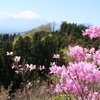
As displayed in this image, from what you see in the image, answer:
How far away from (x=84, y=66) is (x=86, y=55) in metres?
0.84

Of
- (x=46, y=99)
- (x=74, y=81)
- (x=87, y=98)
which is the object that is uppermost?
(x=74, y=81)

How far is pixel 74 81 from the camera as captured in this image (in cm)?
208

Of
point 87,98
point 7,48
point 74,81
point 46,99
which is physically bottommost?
point 7,48

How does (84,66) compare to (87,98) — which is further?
(87,98)

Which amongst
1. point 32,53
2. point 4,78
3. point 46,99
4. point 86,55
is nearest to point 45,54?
point 32,53

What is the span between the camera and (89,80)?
1.90m

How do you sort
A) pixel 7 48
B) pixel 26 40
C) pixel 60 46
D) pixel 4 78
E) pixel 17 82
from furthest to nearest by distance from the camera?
pixel 60 46 < pixel 26 40 < pixel 7 48 < pixel 4 78 < pixel 17 82

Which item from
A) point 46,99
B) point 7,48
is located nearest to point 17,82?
→ point 7,48

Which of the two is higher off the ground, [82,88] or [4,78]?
[82,88]

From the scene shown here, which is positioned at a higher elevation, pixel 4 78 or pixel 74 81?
pixel 74 81

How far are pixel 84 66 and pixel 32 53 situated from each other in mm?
25651

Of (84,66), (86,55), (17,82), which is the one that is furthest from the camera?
(17,82)

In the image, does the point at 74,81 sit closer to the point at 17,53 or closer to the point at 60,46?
the point at 17,53

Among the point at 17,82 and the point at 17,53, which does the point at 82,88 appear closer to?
the point at 17,82
